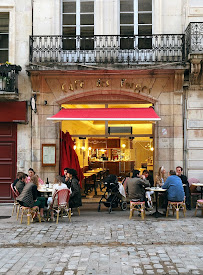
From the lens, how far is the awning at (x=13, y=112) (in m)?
11.9

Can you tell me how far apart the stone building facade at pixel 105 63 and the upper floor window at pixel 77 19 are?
34 millimetres

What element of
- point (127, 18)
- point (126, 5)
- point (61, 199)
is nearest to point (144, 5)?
point (126, 5)

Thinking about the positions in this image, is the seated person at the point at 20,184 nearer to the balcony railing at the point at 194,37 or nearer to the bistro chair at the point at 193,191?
the bistro chair at the point at 193,191

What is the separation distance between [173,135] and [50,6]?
5981 mm

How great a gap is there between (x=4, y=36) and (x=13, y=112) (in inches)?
111

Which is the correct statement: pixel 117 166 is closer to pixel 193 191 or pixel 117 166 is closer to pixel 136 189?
pixel 193 191

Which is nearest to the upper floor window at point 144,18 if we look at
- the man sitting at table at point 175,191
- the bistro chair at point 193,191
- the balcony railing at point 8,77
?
the balcony railing at point 8,77

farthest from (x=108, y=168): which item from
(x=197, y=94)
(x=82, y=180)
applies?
(x=197, y=94)

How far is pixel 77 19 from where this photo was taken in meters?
12.4

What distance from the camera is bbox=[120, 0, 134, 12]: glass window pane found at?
12414mm

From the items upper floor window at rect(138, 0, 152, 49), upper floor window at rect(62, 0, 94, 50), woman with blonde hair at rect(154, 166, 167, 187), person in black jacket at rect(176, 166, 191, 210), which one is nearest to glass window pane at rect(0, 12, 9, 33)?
upper floor window at rect(62, 0, 94, 50)

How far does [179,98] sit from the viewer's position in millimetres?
11867

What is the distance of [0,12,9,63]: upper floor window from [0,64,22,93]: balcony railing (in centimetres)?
105

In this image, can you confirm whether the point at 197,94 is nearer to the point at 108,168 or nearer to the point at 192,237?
the point at 108,168
